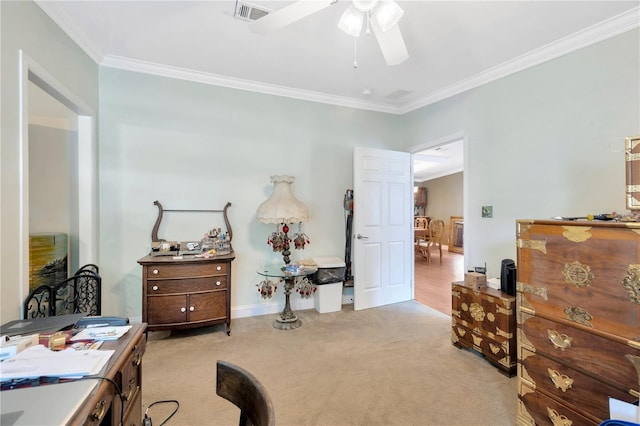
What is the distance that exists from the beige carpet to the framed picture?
142 centimetres

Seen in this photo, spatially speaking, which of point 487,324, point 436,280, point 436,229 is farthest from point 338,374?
point 436,229

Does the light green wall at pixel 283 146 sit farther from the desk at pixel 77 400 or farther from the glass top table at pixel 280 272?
the desk at pixel 77 400

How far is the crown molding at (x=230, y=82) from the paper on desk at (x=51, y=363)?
2871 millimetres

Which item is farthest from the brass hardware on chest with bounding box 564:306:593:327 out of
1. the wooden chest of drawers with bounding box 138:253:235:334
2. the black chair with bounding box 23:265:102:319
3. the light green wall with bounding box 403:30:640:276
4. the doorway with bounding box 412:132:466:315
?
the black chair with bounding box 23:265:102:319

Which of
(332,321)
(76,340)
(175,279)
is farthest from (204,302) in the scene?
(76,340)

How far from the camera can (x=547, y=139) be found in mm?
2514

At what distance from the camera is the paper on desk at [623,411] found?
1183mm

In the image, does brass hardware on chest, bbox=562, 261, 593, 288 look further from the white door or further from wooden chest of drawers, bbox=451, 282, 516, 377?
the white door

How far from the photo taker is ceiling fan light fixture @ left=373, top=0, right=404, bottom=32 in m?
1.50

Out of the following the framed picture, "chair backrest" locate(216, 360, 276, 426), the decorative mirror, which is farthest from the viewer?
the decorative mirror

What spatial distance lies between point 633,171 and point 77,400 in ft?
7.87

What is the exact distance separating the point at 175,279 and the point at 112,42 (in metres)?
2.24

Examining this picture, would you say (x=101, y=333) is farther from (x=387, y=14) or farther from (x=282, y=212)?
(x=387, y=14)

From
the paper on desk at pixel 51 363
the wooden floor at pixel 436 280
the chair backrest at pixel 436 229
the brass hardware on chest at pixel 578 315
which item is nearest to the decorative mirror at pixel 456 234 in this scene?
the wooden floor at pixel 436 280
